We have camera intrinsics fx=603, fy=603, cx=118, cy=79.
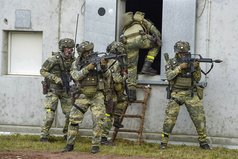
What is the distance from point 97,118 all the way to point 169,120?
5.16ft

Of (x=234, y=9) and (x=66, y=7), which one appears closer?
(x=234, y=9)

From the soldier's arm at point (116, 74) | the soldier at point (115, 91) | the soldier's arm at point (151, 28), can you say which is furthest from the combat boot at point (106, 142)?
the soldier's arm at point (151, 28)

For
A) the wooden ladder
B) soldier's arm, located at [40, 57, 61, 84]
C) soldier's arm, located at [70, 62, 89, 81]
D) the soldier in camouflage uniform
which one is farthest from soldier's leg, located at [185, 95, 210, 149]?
soldier's arm, located at [40, 57, 61, 84]

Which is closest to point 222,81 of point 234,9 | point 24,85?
point 234,9

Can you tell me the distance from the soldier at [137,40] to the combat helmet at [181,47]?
1027 millimetres

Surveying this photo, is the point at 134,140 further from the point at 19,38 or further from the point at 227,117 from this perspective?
the point at 19,38

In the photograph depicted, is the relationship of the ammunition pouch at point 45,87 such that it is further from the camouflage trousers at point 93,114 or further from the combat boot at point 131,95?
the combat boot at point 131,95

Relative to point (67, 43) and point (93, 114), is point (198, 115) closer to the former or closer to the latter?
point (93, 114)

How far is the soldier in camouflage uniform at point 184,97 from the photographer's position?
11.6 metres

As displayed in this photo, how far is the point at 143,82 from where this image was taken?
41.9ft

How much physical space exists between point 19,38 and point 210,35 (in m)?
4.38

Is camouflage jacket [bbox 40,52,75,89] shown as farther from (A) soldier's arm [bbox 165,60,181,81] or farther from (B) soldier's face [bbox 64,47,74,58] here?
(A) soldier's arm [bbox 165,60,181,81]

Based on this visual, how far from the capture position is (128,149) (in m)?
11.6

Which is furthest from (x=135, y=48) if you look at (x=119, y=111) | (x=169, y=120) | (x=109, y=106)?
(x=169, y=120)
